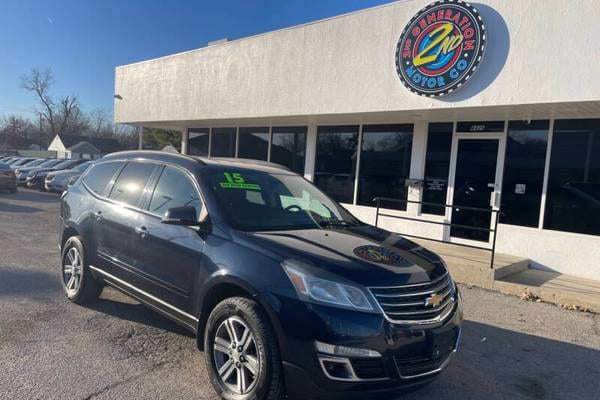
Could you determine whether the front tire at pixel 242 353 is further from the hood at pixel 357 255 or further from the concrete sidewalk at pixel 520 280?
the concrete sidewalk at pixel 520 280

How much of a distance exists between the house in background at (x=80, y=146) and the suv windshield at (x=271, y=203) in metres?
65.6

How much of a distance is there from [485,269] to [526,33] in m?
3.87

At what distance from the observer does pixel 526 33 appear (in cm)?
723

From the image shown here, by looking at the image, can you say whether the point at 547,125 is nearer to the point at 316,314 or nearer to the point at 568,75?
the point at 568,75

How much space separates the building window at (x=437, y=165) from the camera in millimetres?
9578

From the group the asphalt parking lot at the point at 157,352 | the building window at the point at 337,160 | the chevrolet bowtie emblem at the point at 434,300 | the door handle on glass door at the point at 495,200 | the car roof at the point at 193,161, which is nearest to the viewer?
A: the chevrolet bowtie emblem at the point at 434,300

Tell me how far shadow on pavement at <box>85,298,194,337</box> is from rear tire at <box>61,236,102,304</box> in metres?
0.15

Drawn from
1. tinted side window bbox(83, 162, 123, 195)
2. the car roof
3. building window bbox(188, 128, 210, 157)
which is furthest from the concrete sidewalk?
building window bbox(188, 128, 210, 157)

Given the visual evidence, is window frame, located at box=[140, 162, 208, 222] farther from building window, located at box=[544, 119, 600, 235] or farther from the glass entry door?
building window, located at box=[544, 119, 600, 235]

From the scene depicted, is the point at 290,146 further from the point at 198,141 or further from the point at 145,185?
the point at 145,185

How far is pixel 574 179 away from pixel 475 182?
5.79ft

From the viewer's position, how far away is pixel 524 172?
859 cm

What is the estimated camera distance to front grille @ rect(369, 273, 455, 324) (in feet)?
9.52

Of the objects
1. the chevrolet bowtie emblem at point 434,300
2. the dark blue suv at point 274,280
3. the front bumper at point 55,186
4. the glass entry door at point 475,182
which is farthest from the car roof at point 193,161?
the front bumper at point 55,186
